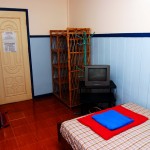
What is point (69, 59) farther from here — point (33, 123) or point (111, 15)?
point (33, 123)

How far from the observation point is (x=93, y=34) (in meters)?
2.98

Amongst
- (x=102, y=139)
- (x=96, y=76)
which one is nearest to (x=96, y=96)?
(x=96, y=76)

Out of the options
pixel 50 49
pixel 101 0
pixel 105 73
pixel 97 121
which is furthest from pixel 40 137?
pixel 101 0

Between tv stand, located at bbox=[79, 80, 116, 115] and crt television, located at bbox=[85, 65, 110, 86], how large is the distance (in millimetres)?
76

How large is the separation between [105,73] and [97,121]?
974 millimetres

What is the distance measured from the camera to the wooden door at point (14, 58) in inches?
124

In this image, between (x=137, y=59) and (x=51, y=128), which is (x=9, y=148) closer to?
(x=51, y=128)

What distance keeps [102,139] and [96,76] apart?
4.08ft

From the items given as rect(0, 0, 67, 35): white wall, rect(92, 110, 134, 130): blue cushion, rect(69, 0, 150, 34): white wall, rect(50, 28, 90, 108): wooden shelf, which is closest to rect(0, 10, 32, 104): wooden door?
rect(0, 0, 67, 35): white wall

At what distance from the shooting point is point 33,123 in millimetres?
2672

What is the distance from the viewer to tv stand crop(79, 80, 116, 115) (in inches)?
98.6

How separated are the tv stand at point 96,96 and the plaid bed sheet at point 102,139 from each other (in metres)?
0.77

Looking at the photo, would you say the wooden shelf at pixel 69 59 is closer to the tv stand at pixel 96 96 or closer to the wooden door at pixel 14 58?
the tv stand at pixel 96 96

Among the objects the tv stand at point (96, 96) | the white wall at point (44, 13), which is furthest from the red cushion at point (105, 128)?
the white wall at point (44, 13)
